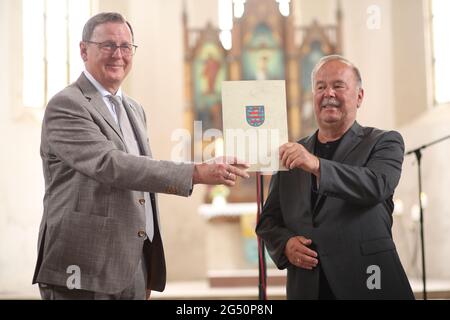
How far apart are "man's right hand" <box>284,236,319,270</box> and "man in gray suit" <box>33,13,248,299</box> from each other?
13.3 inches

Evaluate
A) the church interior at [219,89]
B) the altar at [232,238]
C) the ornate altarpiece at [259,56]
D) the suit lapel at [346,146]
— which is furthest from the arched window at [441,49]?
the suit lapel at [346,146]

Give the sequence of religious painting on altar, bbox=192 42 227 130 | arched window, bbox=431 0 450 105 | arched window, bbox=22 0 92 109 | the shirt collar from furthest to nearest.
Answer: religious painting on altar, bbox=192 42 227 130 → arched window, bbox=431 0 450 105 → arched window, bbox=22 0 92 109 → the shirt collar

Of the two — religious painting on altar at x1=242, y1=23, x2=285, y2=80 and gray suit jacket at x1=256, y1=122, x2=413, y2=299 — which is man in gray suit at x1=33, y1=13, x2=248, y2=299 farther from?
religious painting on altar at x1=242, y1=23, x2=285, y2=80

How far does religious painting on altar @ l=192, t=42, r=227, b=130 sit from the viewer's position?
32.2ft

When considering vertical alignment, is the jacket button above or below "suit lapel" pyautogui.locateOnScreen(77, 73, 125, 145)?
below

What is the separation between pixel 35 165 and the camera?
835 cm

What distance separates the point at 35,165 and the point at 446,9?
5.60 metres

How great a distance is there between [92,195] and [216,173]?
0.42 metres

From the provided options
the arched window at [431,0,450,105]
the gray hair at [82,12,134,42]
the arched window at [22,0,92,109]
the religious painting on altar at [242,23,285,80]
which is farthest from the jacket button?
the religious painting on altar at [242,23,285,80]

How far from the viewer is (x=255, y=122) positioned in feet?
7.74

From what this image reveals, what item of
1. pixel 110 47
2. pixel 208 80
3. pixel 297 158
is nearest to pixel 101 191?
pixel 110 47

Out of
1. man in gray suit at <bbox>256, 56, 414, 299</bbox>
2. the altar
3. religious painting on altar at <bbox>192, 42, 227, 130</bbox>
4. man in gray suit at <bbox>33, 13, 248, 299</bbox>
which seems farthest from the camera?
religious painting on altar at <bbox>192, 42, 227, 130</bbox>

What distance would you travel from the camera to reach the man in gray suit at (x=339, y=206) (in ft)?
7.69

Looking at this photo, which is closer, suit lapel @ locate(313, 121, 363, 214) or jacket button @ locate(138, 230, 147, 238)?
jacket button @ locate(138, 230, 147, 238)
